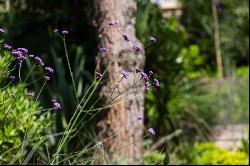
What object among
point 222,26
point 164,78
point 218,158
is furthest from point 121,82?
point 222,26

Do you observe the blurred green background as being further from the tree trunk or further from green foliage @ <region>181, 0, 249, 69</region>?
green foliage @ <region>181, 0, 249, 69</region>

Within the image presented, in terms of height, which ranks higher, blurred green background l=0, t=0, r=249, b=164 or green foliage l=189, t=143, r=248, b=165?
blurred green background l=0, t=0, r=249, b=164

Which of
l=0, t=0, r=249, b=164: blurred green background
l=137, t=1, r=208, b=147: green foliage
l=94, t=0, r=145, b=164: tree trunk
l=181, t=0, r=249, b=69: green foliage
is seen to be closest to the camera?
l=94, t=0, r=145, b=164: tree trunk

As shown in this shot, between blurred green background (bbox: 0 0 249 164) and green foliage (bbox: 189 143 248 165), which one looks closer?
green foliage (bbox: 189 143 248 165)

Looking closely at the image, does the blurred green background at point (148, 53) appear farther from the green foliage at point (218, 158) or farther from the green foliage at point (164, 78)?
the green foliage at point (218, 158)

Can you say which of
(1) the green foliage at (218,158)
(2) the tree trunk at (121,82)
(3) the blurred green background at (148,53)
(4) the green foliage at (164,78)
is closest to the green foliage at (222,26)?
(3) the blurred green background at (148,53)

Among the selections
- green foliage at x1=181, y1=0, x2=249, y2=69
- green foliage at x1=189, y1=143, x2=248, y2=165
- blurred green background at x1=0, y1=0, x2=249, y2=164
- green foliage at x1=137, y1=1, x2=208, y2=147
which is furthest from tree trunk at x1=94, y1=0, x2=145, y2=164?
green foliage at x1=181, y1=0, x2=249, y2=69

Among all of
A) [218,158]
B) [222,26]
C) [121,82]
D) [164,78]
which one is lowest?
[218,158]

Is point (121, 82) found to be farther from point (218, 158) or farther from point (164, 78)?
point (164, 78)
